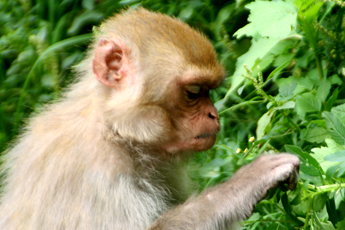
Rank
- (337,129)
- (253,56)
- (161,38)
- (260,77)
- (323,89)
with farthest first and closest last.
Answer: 1. (323,89)
2. (253,56)
3. (260,77)
4. (161,38)
5. (337,129)

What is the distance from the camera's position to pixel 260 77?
3.93m

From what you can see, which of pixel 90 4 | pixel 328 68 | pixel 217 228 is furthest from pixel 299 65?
pixel 90 4

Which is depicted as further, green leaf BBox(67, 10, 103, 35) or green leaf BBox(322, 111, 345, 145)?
green leaf BBox(67, 10, 103, 35)

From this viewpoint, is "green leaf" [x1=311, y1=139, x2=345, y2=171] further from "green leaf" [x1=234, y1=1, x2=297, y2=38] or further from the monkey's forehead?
the monkey's forehead

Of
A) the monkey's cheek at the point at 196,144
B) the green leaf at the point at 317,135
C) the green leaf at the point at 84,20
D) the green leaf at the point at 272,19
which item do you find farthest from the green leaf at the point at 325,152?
the green leaf at the point at 84,20

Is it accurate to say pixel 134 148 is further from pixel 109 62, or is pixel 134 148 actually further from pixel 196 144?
pixel 109 62

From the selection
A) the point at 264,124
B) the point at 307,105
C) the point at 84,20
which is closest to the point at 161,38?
the point at 264,124

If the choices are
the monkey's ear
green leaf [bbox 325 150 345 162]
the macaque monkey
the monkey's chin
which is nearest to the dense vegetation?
green leaf [bbox 325 150 345 162]

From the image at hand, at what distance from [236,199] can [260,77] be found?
1.09m

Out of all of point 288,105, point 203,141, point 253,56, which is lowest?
point 288,105

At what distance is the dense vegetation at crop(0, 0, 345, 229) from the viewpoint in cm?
338

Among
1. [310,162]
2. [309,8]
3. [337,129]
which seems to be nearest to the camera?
[310,162]

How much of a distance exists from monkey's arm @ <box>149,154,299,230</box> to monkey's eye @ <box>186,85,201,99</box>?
68 cm

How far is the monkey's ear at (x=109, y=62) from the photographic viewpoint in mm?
3678
